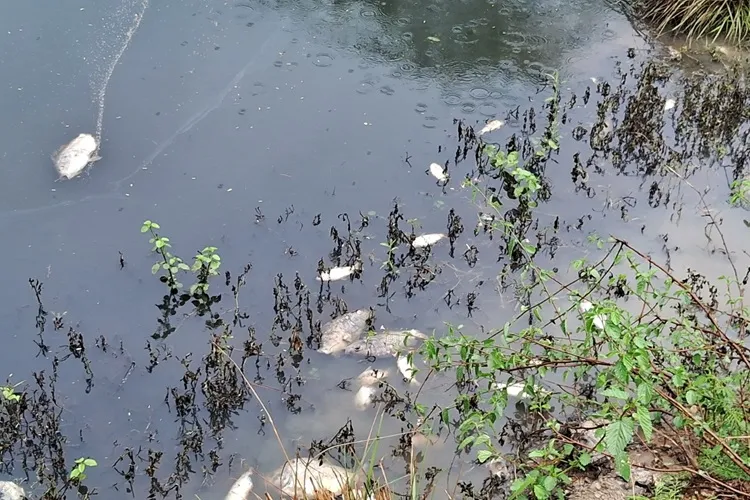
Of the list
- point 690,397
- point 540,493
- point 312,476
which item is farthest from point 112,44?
point 690,397

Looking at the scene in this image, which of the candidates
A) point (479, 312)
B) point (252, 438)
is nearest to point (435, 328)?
point (479, 312)

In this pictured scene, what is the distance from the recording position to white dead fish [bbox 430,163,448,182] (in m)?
5.36

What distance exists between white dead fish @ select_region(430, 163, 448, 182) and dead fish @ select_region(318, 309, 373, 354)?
133cm

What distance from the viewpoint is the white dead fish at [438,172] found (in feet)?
17.6

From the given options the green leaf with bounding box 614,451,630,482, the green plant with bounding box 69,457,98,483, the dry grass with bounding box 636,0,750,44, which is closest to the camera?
the green leaf with bounding box 614,451,630,482

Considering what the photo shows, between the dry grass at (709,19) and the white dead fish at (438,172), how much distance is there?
2.94 metres

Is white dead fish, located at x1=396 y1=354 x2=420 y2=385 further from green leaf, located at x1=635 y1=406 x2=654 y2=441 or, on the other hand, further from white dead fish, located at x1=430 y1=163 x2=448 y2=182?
green leaf, located at x1=635 y1=406 x2=654 y2=441

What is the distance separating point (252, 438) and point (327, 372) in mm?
555

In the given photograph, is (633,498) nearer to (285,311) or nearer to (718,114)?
(285,311)

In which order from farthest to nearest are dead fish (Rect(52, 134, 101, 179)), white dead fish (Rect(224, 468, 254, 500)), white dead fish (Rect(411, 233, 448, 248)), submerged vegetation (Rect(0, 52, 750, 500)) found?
dead fish (Rect(52, 134, 101, 179)), white dead fish (Rect(411, 233, 448, 248)), white dead fish (Rect(224, 468, 254, 500)), submerged vegetation (Rect(0, 52, 750, 500))

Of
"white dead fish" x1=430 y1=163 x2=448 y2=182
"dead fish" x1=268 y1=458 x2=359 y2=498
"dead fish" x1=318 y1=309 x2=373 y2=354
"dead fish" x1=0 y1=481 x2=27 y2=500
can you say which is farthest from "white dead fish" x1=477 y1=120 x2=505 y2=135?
"dead fish" x1=0 y1=481 x2=27 y2=500

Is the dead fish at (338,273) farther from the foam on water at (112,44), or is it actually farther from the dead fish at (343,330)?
the foam on water at (112,44)

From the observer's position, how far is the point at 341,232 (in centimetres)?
495

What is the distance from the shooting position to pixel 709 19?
6.81 m
